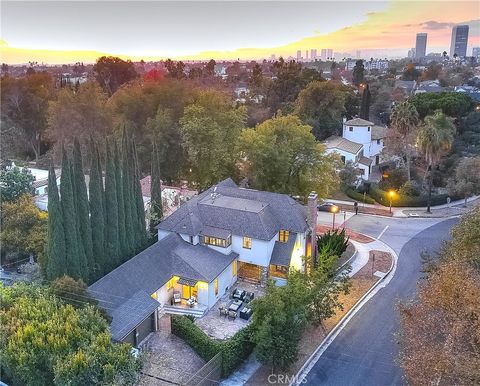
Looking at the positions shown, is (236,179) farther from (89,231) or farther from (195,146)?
(89,231)

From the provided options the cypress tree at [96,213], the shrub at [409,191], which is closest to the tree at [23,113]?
the cypress tree at [96,213]

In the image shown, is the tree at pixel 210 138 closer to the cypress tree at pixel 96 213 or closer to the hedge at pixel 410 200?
the cypress tree at pixel 96 213

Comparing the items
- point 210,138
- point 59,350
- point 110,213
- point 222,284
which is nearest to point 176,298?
point 222,284

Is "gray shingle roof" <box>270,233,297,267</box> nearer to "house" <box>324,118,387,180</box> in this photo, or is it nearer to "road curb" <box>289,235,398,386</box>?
"road curb" <box>289,235,398,386</box>

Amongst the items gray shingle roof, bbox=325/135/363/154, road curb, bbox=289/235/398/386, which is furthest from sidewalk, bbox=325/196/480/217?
road curb, bbox=289/235/398/386

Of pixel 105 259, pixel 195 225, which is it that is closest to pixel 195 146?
pixel 195 225

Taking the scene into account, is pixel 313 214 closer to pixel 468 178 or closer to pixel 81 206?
pixel 81 206
